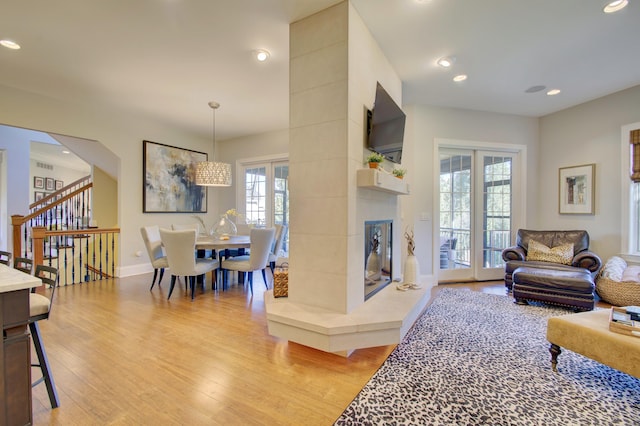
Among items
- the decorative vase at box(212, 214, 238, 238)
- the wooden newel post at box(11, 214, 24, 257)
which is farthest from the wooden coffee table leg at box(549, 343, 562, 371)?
the wooden newel post at box(11, 214, 24, 257)

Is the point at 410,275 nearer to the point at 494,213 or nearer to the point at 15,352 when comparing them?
the point at 494,213

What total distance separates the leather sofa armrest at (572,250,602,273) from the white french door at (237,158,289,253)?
4.57m

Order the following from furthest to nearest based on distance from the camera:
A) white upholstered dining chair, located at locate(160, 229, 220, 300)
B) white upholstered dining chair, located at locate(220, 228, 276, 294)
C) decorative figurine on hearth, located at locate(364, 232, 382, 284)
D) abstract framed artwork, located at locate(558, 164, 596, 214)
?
abstract framed artwork, located at locate(558, 164, 596, 214) → white upholstered dining chair, located at locate(220, 228, 276, 294) → white upholstered dining chair, located at locate(160, 229, 220, 300) → decorative figurine on hearth, located at locate(364, 232, 382, 284)

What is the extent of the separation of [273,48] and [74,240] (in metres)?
5.93

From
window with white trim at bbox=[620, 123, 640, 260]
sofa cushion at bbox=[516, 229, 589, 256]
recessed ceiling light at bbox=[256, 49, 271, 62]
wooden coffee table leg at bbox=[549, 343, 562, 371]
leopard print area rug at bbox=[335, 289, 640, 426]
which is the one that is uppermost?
recessed ceiling light at bbox=[256, 49, 271, 62]

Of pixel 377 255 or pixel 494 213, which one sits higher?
pixel 494 213

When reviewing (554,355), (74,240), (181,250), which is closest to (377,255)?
(554,355)

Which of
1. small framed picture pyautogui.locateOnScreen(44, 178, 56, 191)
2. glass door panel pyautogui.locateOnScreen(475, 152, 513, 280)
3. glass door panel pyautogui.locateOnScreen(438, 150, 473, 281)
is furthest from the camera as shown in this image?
small framed picture pyautogui.locateOnScreen(44, 178, 56, 191)

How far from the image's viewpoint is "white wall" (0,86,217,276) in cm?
396

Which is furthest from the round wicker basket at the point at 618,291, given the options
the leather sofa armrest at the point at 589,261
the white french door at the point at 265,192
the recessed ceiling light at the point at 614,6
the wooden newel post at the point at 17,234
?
the wooden newel post at the point at 17,234

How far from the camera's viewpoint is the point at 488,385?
192 cm

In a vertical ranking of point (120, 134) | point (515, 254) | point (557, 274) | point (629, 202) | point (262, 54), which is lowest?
point (557, 274)

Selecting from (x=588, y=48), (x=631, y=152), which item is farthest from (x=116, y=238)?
(x=631, y=152)

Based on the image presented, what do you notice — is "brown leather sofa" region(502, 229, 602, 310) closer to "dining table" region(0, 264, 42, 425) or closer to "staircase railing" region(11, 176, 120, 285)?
"dining table" region(0, 264, 42, 425)
